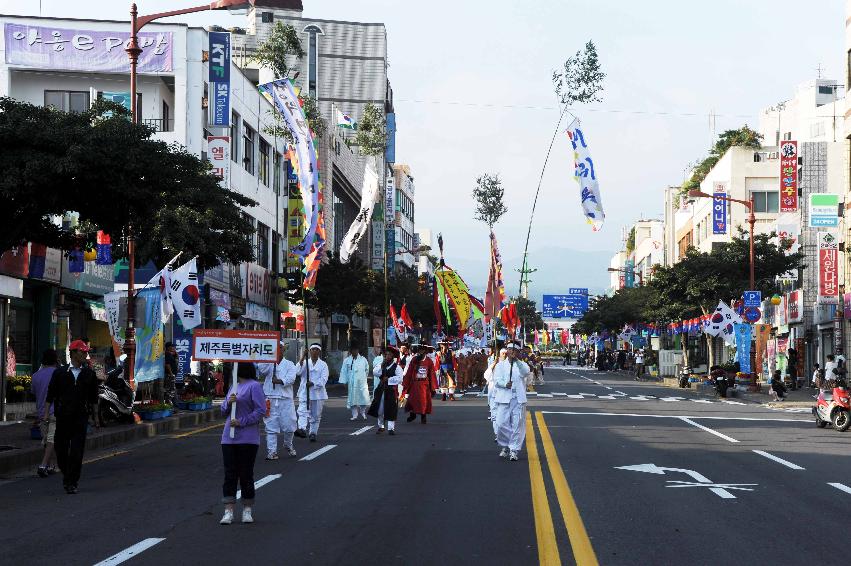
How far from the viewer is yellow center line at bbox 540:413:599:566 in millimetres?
9703

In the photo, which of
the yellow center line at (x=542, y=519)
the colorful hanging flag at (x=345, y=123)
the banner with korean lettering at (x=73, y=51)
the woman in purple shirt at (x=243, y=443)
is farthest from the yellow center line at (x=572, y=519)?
the colorful hanging flag at (x=345, y=123)

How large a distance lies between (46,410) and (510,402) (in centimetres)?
717

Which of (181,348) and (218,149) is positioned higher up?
(218,149)

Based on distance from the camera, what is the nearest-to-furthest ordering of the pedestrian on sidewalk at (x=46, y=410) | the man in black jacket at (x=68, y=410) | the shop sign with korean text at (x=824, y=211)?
the man in black jacket at (x=68, y=410) < the pedestrian on sidewalk at (x=46, y=410) < the shop sign with korean text at (x=824, y=211)

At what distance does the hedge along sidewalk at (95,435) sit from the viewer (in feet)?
59.6

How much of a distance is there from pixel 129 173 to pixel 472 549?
11041 millimetres

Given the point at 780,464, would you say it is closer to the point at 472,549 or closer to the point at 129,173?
the point at 472,549

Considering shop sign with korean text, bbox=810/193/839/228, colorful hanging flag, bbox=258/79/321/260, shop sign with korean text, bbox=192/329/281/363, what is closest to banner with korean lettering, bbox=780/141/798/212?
shop sign with korean text, bbox=810/193/839/228

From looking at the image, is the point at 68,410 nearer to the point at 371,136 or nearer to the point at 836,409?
the point at 836,409

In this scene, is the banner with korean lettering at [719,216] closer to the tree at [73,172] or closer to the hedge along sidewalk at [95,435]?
the hedge along sidewalk at [95,435]

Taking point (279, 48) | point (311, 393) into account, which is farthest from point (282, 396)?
point (279, 48)

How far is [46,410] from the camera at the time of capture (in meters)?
16.9

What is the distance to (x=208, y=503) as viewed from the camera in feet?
44.2

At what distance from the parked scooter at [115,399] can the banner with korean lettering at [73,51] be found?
2089 centimetres
